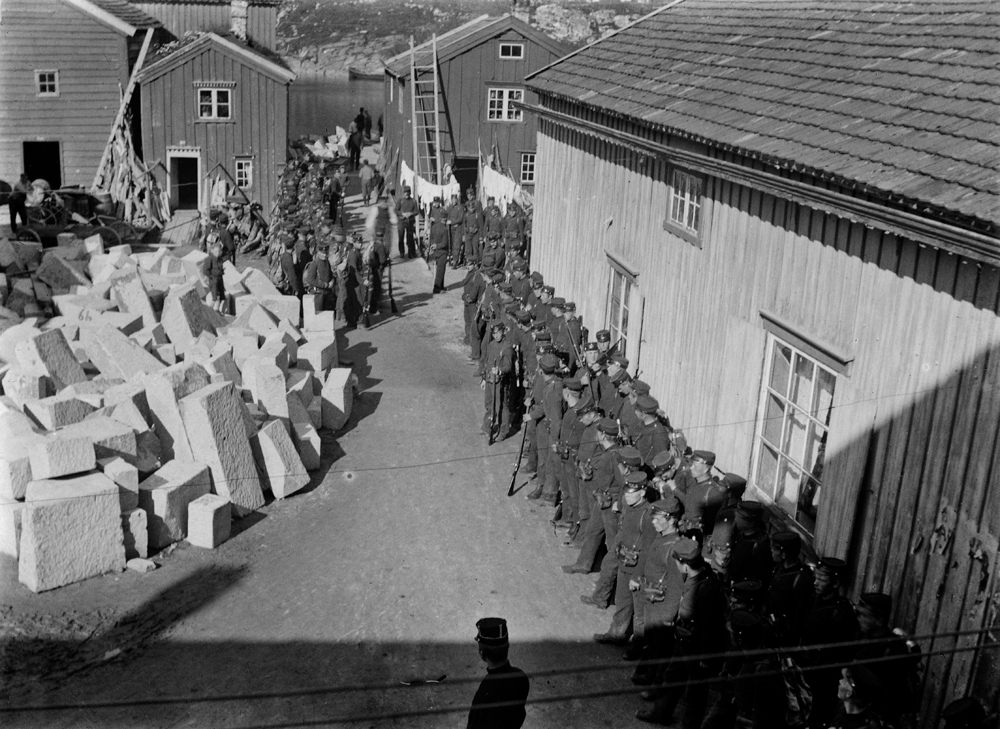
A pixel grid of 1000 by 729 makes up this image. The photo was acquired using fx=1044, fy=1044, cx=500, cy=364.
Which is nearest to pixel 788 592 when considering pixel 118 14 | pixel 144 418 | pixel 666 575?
pixel 666 575

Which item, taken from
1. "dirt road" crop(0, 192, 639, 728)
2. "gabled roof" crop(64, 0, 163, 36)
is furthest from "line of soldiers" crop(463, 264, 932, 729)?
"gabled roof" crop(64, 0, 163, 36)

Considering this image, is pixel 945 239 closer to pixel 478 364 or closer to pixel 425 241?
pixel 478 364

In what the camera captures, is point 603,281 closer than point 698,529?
Answer: No

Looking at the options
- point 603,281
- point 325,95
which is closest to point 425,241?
point 603,281

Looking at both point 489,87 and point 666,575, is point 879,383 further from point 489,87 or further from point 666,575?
point 489,87

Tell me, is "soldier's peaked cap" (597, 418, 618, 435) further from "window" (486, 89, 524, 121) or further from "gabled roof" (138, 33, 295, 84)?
"window" (486, 89, 524, 121)

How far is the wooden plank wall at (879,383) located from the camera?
21.8ft

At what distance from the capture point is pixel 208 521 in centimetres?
1051

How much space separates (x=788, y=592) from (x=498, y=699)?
242cm

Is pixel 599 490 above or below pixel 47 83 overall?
below

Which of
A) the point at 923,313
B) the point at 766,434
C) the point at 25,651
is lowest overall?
the point at 25,651

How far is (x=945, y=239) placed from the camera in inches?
265

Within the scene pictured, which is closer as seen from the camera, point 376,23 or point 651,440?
point 651,440

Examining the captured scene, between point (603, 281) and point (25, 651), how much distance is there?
8362mm
